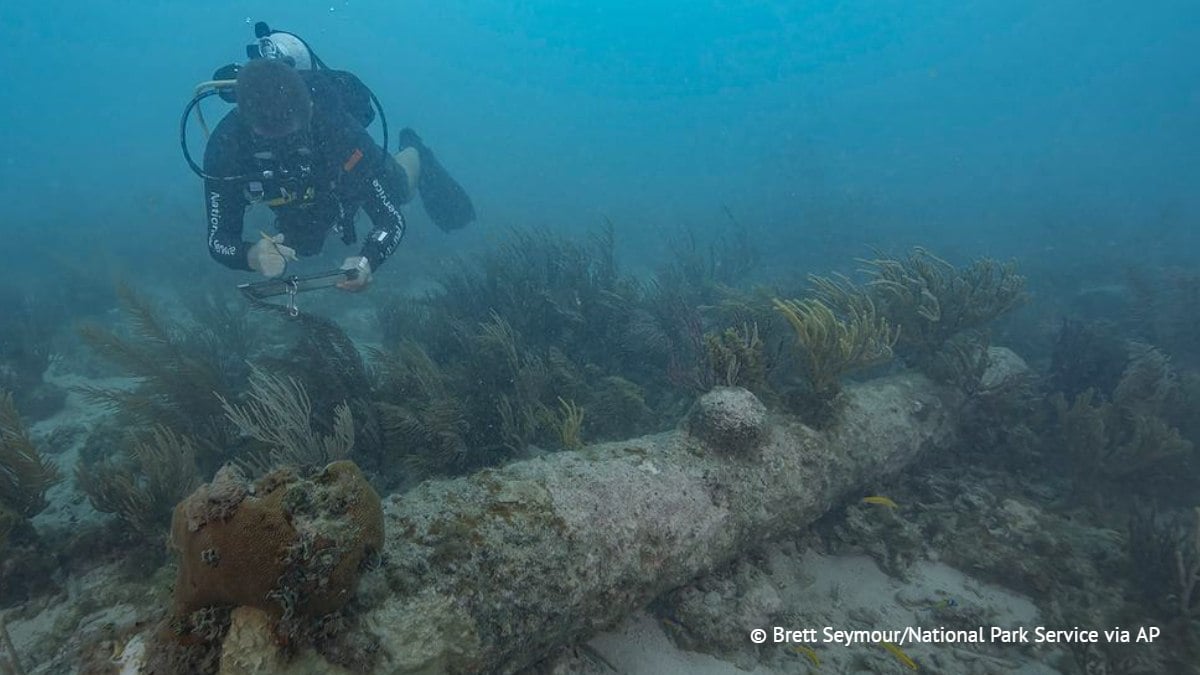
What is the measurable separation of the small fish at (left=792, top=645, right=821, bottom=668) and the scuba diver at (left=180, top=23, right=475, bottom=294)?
506 cm

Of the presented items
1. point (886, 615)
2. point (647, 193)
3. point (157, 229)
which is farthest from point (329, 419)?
point (647, 193)

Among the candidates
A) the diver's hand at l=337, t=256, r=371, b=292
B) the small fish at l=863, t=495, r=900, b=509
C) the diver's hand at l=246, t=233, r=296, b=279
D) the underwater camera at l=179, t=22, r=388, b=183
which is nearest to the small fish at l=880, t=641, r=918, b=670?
the small fish at l=863, t=495, r=900, b=509

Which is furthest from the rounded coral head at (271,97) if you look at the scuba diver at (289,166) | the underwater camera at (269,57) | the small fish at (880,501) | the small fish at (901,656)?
the small fish at (901,656)

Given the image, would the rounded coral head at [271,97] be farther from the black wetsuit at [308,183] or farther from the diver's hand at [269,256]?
the diver's hand at [269,256]

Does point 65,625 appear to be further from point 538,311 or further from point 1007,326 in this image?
point 1007,326

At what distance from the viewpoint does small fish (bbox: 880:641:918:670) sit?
315cm

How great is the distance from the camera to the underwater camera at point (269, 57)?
6121 mm

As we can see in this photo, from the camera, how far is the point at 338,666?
1865 mm

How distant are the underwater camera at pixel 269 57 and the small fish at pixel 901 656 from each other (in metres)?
7.61

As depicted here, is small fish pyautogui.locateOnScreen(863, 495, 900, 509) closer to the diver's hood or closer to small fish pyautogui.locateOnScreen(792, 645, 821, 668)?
small fish pyautogui.locateOnScreen(792, 645, 821, 668)

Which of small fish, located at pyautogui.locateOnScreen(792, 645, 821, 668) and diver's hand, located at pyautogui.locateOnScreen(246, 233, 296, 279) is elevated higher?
diver's hand, located at pyautogui.locateOnScreen(246, 233, 296, 279)

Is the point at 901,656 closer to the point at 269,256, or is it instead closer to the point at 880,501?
the point at 880,501

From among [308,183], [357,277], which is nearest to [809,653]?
[357,277]

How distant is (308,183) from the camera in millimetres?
6219
